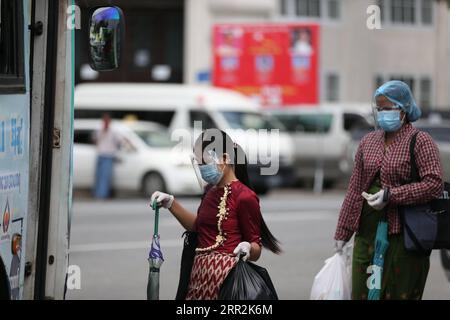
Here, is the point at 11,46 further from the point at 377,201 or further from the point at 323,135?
the point at 323,135

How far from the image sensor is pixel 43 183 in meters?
5.42

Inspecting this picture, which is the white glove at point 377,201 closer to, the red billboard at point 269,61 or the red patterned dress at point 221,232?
the red patterned dress at point 221,232

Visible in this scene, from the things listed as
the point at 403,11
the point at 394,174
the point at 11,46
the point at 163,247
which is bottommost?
the point at 163,247

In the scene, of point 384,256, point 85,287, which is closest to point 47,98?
point 384,256

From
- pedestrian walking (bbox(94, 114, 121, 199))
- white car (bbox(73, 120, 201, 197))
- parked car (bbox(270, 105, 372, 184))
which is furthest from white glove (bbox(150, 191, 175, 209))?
parked car (bbox(270, 105, 372, 184))

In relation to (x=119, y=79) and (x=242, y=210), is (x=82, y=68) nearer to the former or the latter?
(x=119, y=79)

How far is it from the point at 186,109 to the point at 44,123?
17287 mm

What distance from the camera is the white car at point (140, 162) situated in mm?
20516

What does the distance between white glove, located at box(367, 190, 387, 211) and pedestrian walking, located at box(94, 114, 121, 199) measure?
49.3 ft

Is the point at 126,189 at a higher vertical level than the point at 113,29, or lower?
lower

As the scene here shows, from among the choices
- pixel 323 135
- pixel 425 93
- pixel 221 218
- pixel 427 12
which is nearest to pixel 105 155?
pixel 323 135

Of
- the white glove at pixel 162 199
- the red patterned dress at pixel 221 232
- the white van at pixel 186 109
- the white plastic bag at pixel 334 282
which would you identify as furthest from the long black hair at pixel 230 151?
the white van at pixel 186 109

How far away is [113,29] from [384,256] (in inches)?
85.9

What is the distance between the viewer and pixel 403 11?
3550 cm
